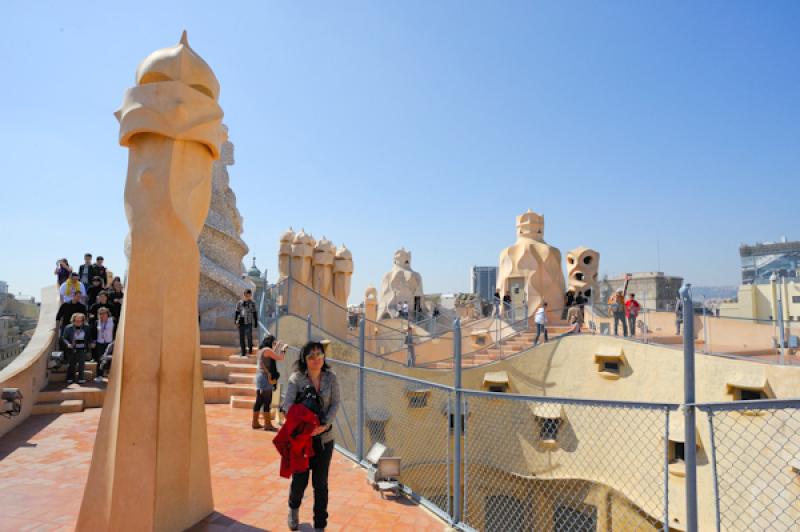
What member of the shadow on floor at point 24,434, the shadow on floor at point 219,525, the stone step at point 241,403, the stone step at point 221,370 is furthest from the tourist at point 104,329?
the shadow on floor at point 219,525

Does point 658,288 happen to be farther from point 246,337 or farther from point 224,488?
point 224,488

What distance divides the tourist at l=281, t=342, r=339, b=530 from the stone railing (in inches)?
208

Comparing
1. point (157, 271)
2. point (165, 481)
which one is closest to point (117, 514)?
point (165, 481)

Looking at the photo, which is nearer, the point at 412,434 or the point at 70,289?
the point at 70,289

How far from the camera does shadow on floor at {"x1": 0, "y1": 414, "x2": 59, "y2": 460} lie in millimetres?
6051

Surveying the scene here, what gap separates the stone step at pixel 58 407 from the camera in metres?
7.57

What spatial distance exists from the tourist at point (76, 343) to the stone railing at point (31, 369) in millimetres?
356

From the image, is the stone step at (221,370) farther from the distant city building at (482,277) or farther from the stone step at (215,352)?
the distant city building at (482,277)

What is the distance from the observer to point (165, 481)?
3805 mm

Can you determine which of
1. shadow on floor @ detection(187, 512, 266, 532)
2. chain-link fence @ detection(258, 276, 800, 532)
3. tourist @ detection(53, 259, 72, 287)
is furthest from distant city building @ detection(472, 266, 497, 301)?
shadow on floor @ detection(187, 512, 266, 532)

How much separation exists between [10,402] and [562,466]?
13.2 metres

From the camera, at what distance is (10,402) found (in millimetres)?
6508

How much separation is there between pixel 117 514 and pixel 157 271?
5.92 ft

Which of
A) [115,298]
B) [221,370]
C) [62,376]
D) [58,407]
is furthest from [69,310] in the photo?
[221,370]
